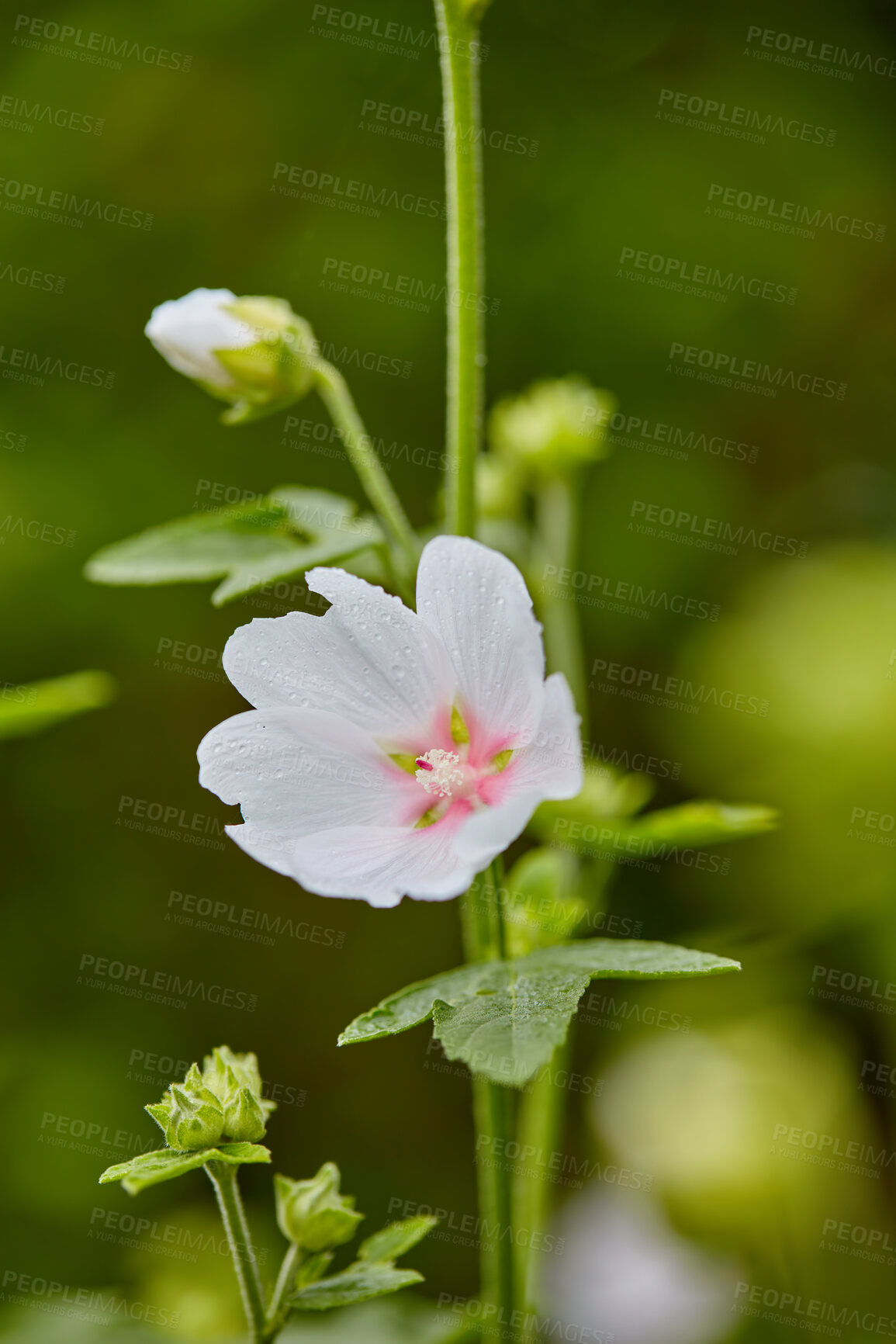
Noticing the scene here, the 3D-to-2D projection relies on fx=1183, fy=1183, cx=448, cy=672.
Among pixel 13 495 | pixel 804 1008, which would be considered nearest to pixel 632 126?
pixel 13 495

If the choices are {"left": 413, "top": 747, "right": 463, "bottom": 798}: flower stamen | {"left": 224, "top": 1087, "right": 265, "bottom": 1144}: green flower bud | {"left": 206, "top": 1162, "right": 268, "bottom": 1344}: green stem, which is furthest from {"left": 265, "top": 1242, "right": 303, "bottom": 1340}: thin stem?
{"left": 413, "top": 747, "right": 463, "bottom": 798}: flower stamen

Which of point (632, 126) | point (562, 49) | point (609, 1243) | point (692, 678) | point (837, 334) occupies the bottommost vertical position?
point (609, 1243)

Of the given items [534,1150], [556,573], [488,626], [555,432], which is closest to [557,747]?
[488,626]

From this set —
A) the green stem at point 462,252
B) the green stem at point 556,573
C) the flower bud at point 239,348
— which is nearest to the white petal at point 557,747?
the green stem at point 462,252

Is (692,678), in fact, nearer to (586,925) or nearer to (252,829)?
(586,925)

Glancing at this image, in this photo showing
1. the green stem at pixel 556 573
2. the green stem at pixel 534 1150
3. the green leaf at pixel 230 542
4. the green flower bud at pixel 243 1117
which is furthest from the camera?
the green stem at pixel 556 573

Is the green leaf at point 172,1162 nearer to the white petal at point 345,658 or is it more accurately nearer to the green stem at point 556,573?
the white petal at point 345,658
